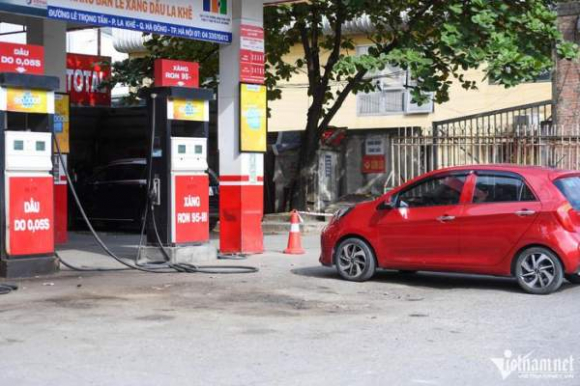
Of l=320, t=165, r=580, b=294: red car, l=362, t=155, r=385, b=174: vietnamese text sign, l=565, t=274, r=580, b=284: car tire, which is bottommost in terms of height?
l=565, t=274, r=580, b=284: car tire

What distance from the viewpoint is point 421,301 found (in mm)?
10367

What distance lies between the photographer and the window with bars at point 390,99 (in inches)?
1077

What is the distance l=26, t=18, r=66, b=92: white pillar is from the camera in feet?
57.9

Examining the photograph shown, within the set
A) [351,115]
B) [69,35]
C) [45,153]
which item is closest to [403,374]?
[45,153]

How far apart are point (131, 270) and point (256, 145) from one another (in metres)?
3.29

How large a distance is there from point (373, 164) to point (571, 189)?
11465 millimetres

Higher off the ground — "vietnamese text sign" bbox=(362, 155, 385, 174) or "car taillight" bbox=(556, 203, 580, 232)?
"vietnamese text sign" bbox=(362, 155, 385, 174)

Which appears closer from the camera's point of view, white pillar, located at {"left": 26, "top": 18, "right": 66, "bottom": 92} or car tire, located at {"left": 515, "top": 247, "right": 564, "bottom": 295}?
car tire, located at {"left": 515, "top": 247, "right": 564, "bottom": 295}

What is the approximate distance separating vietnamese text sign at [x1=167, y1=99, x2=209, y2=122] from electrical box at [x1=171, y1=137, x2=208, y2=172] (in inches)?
13.1

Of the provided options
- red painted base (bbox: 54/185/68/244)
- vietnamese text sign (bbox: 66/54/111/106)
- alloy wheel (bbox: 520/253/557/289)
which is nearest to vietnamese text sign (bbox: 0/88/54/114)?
red painted base (bbox: 54/185/68/244)

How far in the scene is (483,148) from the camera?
2025cm

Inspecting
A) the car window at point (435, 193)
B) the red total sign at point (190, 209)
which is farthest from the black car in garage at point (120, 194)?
the car window at point (435, 193)

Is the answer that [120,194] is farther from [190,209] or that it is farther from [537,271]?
[537,271]

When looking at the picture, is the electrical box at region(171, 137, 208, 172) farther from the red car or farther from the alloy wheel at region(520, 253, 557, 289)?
the alloy wheel at region(520, 253, 557, 289)
